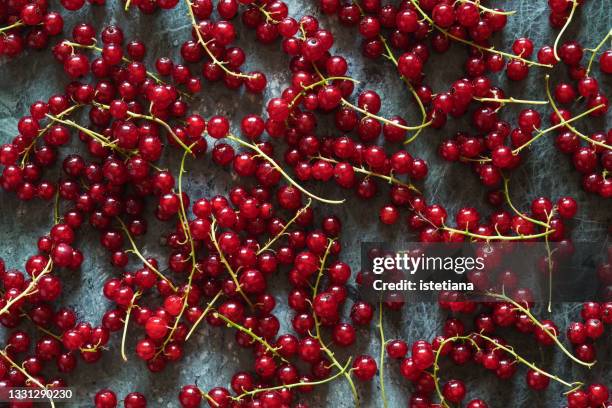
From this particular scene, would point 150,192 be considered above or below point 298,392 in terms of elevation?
above

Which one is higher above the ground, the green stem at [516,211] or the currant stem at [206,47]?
the currant stem at [206,47]

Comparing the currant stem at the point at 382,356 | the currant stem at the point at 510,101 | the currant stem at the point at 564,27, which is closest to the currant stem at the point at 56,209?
the currant stem at the point at 382,356

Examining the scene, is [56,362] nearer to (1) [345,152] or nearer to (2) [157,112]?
(2) [157,112]

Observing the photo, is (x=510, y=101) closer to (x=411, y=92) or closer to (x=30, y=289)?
(x=411, y=92)

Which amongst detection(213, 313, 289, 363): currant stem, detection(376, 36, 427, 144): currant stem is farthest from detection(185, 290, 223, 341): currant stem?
detection(376, 36, 427, 144): currant stem

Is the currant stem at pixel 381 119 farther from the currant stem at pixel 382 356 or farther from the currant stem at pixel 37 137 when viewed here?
the currant stem at pixel 37 137

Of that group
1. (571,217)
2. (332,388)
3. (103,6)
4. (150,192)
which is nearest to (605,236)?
(571,217)
